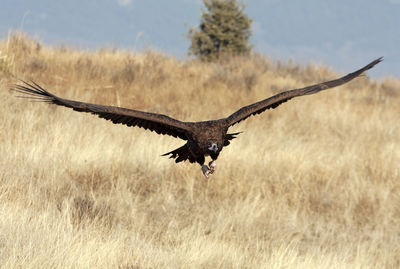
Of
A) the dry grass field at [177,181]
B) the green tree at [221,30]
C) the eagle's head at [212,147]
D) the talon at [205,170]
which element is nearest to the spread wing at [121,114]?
the eagle's head at [212,147]

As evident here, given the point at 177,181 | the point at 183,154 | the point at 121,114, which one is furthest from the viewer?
the point at 177,181

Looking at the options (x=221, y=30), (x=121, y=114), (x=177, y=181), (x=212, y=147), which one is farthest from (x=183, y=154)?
(x=221, y=30)

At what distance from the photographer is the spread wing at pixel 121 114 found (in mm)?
4719

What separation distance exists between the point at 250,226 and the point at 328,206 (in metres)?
1.99

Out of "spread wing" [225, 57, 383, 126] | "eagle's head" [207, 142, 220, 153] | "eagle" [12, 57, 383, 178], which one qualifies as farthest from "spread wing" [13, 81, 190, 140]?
"spread wing" [225, 57, 383, 126]

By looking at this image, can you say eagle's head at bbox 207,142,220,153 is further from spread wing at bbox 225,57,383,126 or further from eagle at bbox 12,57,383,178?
spread wing at bbox 225,57,383,126

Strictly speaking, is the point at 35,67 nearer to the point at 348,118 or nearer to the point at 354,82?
the point at 348,118

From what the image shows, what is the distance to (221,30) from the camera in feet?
72.9

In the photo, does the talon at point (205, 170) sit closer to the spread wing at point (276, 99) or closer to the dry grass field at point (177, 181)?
the spread wing at point (276, 99)

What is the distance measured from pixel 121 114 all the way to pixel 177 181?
3931mm

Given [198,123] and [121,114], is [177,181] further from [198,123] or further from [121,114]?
[121,114]

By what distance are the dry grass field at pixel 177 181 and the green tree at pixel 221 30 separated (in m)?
8.14

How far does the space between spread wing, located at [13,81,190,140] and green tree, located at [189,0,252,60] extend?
16.4m

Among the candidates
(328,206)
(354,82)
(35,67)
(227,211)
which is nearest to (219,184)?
(227,211)
